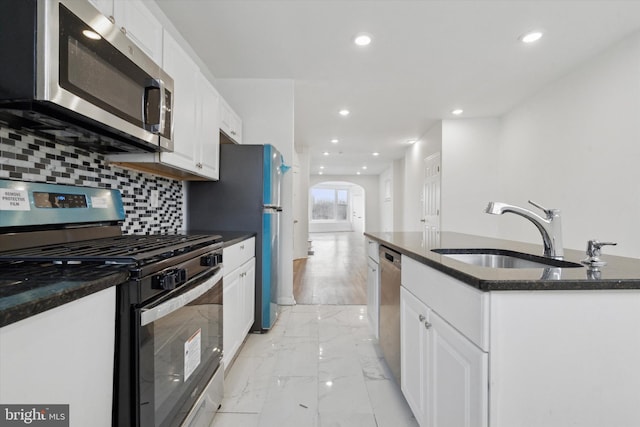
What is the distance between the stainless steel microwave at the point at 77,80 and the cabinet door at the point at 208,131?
1.92 feet

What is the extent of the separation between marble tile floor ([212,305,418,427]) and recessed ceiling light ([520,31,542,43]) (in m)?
2.92

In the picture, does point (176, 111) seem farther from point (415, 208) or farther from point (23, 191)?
point (415, 208)

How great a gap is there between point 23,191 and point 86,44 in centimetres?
59

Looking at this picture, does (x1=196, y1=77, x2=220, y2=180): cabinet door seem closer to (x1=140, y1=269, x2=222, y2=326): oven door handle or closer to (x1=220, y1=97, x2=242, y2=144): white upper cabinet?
(x1=220, y1=97, x2=242, y2=144): white upper cabinet

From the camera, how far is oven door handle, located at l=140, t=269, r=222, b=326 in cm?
94

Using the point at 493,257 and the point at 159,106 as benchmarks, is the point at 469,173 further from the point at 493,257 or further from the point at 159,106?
the point at 159,106

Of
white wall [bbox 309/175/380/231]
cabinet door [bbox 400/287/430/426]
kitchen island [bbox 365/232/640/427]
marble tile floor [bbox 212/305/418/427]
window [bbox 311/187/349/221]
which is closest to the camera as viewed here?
kitchen island [bbox 365/232/640/427]

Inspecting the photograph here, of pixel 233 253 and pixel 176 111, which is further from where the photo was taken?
pixel 233 253

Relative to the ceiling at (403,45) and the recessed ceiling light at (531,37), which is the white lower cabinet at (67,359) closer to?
the ceiling at (403,45)

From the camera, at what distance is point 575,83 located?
3232mm

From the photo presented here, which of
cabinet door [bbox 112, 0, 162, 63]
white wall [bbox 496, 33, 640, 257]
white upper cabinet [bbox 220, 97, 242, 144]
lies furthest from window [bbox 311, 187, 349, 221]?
cabinet door [bbox 112, 0, 162, 63]

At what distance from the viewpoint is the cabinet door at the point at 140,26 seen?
4.45 ft

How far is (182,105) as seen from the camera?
6.18ft

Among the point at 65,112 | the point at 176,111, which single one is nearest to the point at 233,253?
the point at 176,111
